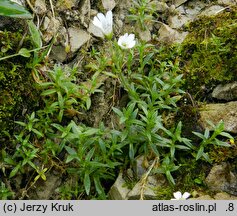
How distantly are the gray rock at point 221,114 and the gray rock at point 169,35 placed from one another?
0.70 metres

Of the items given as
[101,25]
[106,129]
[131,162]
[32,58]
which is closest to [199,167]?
[131,162]

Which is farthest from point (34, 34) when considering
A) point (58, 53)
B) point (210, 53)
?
point (210, 53)

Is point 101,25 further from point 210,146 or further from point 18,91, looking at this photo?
point 210,146

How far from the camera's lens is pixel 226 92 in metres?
3.12

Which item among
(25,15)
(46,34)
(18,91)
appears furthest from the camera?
(46,34)

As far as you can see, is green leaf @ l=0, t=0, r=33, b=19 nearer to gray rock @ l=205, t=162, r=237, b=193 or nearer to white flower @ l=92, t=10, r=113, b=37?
white flower @ l=92, t=10, r=113, b=37

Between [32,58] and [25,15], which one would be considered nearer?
[25,15]

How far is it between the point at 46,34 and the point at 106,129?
33.2 inches

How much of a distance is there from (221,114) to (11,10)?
4.92 ft

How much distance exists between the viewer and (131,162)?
294 centimetres

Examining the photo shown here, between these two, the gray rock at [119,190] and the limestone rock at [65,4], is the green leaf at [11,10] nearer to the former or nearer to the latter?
the limestone rock at [65,4]

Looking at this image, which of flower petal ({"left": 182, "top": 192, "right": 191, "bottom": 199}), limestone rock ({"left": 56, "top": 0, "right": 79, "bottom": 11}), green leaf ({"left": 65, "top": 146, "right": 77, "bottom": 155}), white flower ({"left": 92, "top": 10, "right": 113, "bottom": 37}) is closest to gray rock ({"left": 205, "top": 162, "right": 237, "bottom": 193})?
flower petal ({"left": 182, "top": 192, "right": 191, "bottom": 199})

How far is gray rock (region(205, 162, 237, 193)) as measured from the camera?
8.98 feet

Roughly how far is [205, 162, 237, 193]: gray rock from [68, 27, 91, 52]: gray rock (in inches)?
53.7
